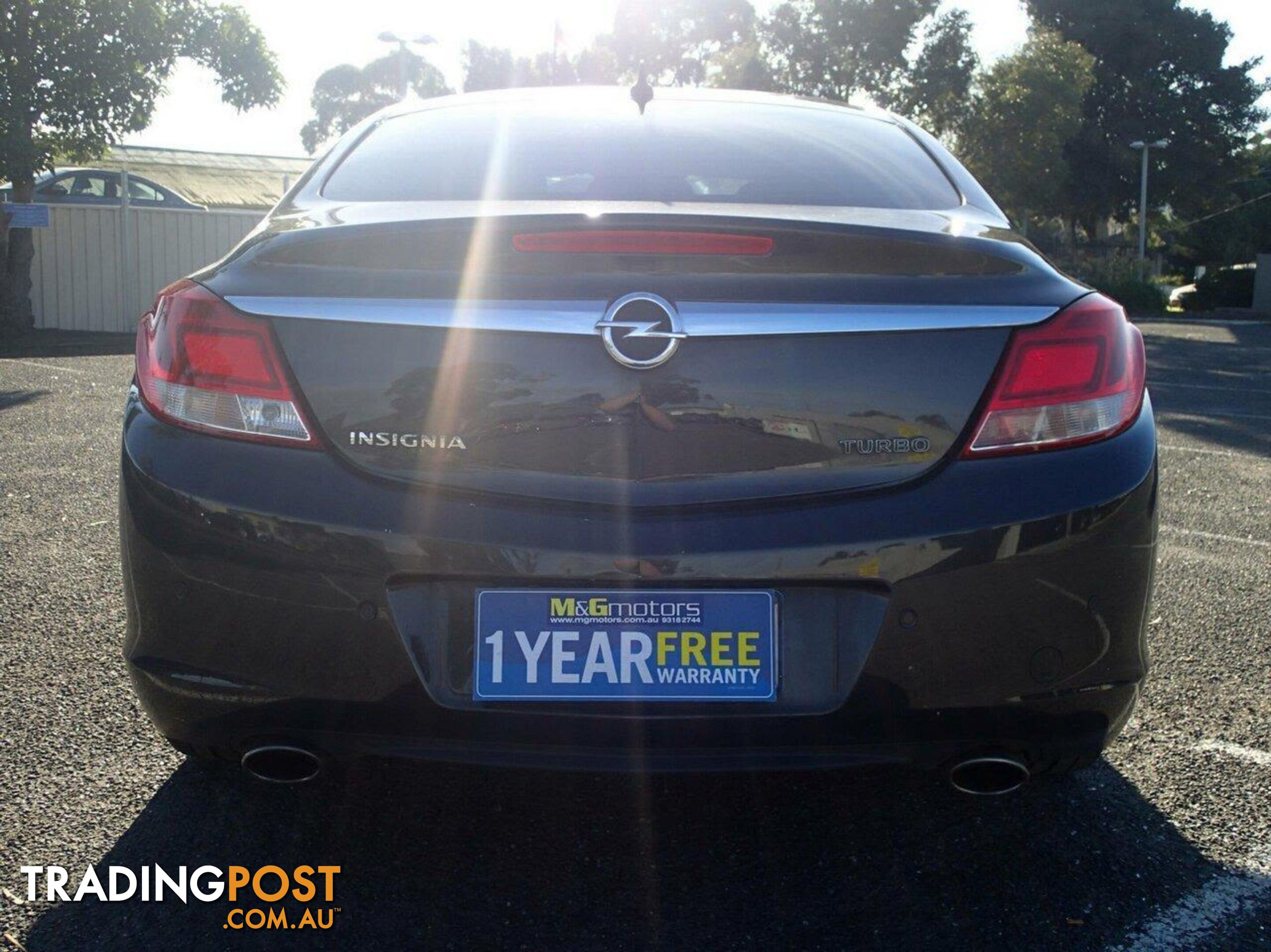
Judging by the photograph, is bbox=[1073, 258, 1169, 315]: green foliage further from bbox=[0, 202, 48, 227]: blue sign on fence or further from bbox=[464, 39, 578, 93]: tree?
bbox=[0, 202, 48, 227]: blue sign on fence

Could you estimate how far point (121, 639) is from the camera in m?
3.84

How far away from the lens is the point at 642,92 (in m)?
3.37

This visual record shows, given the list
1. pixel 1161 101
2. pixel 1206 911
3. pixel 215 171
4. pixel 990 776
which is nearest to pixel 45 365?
pixel 990 776

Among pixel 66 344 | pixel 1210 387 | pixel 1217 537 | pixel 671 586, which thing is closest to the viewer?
pixel 671 586

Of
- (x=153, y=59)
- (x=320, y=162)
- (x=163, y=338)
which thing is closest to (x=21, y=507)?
(x=320, y=162)

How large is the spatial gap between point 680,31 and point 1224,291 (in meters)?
18.1

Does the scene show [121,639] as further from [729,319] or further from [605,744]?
[729,319]

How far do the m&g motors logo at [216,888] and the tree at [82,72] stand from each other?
55.0 ft

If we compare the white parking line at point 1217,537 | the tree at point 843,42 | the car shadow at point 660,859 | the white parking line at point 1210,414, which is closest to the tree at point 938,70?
the tree at point 843,42

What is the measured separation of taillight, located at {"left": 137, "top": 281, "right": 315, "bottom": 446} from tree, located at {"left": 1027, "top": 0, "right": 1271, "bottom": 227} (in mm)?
49304

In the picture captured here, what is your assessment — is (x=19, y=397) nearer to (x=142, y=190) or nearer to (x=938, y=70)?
(x=142, y=190)

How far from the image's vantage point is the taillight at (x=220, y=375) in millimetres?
2248

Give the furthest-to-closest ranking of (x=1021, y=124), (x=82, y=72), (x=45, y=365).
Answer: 1. (x=1021, y=124)
2. (x=82, y=72)
3. (x=45, y=365)

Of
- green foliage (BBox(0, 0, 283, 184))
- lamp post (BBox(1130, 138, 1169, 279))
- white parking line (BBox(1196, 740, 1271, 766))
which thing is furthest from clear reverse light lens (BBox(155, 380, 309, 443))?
lamp post (BBox(1130, 138, 1169, 279))
